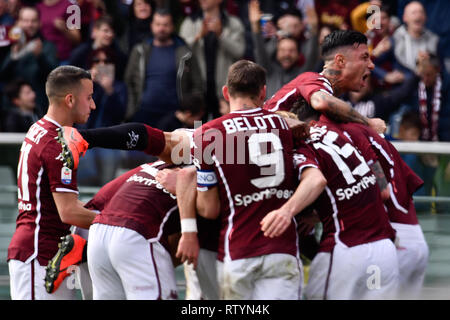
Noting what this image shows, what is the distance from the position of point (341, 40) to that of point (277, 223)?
164 centimetres

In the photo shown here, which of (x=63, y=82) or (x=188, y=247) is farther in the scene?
(x=63, y=82)

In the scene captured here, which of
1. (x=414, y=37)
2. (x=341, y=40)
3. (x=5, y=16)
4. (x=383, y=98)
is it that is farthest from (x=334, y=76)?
(x=5, y=16)

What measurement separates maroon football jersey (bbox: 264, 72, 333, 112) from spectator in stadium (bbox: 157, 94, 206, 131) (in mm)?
2592

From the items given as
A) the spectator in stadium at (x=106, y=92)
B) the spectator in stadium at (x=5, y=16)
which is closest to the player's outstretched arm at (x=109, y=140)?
the spectator in stadium at (x=106, y=92)

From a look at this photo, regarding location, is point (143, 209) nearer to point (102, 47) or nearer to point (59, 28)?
point (102, 47)

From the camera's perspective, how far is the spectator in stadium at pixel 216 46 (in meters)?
8.38

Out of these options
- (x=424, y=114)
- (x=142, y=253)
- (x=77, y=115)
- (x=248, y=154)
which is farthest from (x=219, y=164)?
(x=424, y=114)

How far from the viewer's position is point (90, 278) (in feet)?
17.7

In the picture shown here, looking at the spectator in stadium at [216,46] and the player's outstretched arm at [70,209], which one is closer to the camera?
the player's outstretched arm at [70,209]

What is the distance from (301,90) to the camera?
5293 millimetres

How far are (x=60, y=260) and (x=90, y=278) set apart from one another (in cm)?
46

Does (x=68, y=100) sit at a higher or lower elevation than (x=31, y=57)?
lower

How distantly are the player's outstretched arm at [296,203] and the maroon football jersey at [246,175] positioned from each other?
3.5 inches

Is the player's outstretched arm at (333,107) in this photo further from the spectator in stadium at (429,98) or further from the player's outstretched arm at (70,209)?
the spectator in stadium at (429,98)
